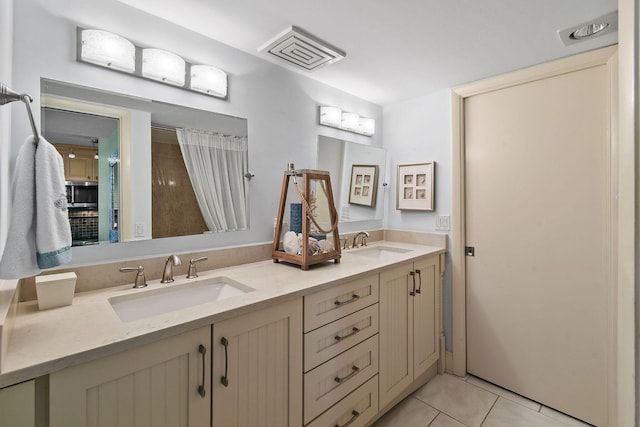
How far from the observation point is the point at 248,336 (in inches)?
44.9

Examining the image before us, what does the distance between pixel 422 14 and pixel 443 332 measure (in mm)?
2162

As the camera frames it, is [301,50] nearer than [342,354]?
No

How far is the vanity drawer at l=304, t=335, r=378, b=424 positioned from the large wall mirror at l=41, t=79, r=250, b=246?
893 millimetres

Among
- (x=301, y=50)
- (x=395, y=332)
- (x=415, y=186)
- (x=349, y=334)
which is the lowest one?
(x=395, y=332)

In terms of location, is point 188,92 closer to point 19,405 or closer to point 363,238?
point 19,405

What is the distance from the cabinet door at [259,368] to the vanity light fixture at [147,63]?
3.93ft

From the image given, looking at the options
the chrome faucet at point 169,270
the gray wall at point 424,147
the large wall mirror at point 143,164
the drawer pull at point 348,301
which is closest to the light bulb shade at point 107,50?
the large wall mirror at point 143,164

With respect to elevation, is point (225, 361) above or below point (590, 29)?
below

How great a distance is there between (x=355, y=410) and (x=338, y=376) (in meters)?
0.27

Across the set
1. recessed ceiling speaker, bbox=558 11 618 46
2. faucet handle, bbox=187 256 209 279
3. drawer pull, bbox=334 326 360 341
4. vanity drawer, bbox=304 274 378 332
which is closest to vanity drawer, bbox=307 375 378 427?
drawer pull, bbox=334 326 360 341

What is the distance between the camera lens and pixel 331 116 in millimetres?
2277

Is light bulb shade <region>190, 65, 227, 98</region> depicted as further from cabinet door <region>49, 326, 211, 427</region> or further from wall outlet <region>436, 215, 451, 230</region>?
wall outlet <region>436, 215, 451, 230</region>

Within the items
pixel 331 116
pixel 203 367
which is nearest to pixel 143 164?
pixel 203 367

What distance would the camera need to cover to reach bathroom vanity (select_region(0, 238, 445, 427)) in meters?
0.82
